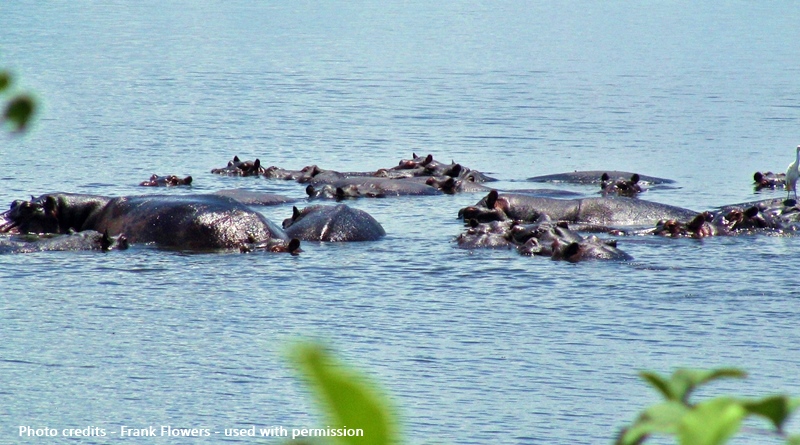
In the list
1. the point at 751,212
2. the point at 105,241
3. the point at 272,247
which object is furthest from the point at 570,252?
the point at 105,241

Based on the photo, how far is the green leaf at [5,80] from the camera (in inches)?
39.9

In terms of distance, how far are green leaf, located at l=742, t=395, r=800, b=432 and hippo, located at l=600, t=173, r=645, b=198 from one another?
17210mm

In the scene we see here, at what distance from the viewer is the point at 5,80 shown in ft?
3.41

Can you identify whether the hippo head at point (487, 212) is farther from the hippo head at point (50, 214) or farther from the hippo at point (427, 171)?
the hippo head at point (50, 214)

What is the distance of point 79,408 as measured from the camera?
7.56m

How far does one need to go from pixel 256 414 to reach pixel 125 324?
106 inches

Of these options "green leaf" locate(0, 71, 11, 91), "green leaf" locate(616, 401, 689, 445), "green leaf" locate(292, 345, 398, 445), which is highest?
"green leaf" locate(0, 71, 11, 91)

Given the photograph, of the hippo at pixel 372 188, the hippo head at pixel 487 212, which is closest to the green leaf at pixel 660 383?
the hippo head at pixel 487 212

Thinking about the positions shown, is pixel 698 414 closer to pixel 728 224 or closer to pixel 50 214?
pixel 50 214

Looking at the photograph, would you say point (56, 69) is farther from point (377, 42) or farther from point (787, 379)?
point (787, 379)

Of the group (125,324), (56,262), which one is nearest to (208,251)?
(56,262)

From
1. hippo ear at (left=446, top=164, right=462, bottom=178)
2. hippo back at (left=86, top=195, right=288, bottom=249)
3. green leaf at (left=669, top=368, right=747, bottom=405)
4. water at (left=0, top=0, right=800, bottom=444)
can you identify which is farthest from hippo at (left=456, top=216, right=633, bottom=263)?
green leaf at (left=669, top=368, right=747, bottom=405)

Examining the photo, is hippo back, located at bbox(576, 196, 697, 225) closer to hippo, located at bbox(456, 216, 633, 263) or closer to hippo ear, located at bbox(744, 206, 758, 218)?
hippo ear, located at bbox(744, 206, 758, 218)

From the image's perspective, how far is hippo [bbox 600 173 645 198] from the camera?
18031mm
